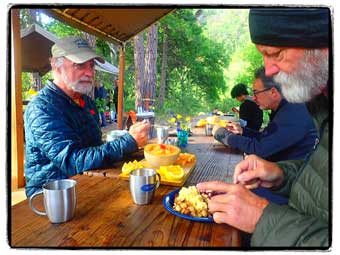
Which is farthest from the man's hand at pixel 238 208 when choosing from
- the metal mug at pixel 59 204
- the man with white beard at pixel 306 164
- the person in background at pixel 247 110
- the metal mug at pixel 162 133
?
the person in background at pixel 247 110

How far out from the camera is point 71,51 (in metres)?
1.26

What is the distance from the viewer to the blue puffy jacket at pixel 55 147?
101 centimetres

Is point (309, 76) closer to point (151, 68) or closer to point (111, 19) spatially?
point (111, 19)

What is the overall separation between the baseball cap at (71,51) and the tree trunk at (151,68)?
1.20 m

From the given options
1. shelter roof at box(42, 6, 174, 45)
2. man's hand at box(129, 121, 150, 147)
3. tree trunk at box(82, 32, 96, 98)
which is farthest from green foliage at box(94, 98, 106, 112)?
man's hand at box(129, 121, 150, 147)

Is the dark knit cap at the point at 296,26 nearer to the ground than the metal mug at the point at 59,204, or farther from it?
farther from it

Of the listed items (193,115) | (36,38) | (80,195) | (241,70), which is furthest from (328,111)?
(241,70)

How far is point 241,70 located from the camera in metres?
3.14

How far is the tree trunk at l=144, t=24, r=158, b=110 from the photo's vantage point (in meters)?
2.77

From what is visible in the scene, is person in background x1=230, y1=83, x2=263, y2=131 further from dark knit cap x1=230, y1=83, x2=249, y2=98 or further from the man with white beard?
the man with white beard

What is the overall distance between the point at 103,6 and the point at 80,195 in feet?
1.67

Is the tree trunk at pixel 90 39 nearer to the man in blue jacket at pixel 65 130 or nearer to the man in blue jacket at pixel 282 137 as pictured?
the man in blue jacket at pixel 65 130

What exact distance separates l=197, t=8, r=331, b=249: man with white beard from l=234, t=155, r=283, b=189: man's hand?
0.12 metres

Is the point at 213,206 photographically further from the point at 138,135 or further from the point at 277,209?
the point at 138,135
